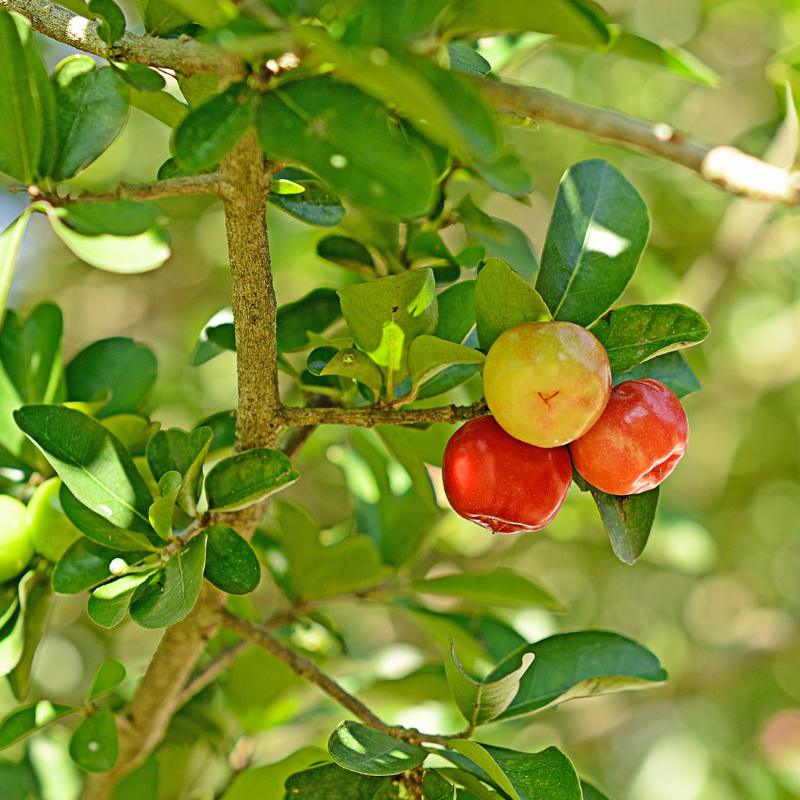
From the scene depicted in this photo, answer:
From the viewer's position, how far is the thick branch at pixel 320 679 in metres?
0.85

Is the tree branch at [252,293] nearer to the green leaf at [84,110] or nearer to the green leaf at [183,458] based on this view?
the green leaf at [183,458]

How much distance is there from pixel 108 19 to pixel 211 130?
197 millimetres

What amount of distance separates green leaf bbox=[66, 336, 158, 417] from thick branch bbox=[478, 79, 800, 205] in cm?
49

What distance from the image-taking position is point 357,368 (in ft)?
2.50

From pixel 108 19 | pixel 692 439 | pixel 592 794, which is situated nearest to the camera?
pixel 108 19

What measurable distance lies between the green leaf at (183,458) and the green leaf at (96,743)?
24 cm

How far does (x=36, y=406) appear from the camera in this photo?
79cm

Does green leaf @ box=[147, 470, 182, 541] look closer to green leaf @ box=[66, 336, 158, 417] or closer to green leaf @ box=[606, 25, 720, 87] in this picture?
green leaf @ box=[66, 336, 158, 417]

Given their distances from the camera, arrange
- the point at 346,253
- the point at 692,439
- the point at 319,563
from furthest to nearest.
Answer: the point at 692,439 → the point at 319,563 → the point at 346,253

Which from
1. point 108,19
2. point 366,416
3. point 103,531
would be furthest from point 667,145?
point 103,531

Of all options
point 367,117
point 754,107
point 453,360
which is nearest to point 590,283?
point 453,360

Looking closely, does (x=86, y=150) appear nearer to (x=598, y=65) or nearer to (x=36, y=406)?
(x=36, y=406)

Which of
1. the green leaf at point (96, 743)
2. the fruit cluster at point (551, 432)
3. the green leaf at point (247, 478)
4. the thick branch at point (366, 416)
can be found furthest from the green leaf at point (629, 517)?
the green leaf at point (96, 743)

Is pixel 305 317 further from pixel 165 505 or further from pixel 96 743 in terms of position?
pixel 96 743
